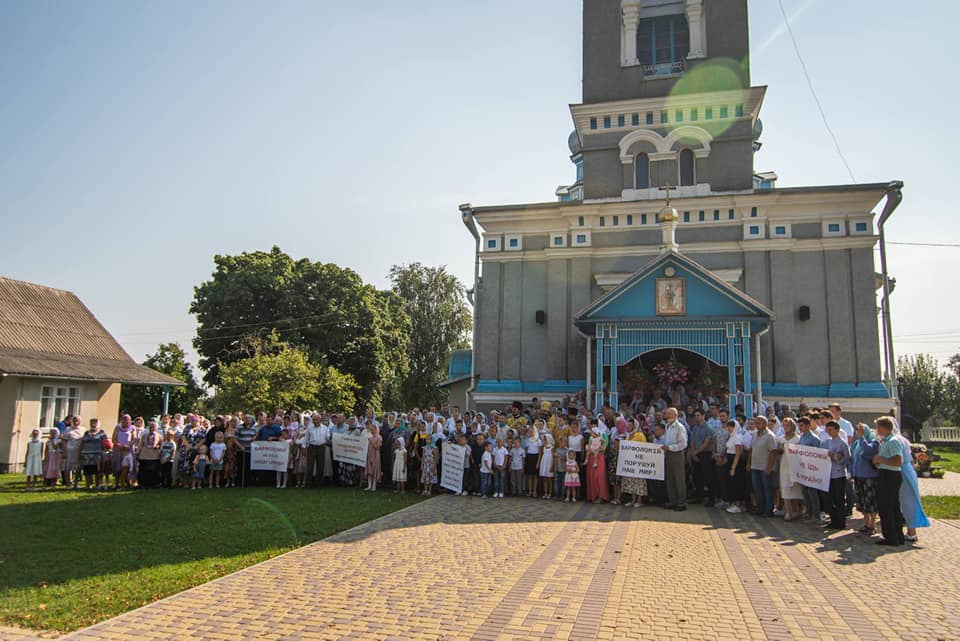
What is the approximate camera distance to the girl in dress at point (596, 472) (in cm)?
1263

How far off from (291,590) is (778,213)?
1906 cm

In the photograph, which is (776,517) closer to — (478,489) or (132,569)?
(478,489)

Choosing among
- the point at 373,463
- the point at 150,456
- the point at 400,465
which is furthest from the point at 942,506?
the point at 150,456

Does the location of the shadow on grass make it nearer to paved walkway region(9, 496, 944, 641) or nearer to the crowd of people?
the crowd of people

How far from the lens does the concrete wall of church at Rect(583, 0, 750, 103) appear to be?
74.4 ft

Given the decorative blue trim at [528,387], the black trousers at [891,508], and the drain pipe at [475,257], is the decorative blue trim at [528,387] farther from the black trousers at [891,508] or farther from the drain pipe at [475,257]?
the black trousers at [891,508]

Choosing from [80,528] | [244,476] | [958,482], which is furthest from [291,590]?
[958,482]

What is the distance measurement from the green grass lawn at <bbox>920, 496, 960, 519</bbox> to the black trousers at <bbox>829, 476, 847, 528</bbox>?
2.76 m

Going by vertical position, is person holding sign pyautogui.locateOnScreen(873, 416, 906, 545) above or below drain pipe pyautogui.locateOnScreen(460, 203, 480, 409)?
below

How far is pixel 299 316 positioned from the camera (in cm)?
3522

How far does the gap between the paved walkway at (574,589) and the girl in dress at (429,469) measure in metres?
3.75

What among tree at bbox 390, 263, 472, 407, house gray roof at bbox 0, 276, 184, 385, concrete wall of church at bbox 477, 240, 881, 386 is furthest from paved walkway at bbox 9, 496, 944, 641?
tree at bbox 390, 263, 472, 407

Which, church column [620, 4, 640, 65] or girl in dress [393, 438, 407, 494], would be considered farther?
church column [620, 4, 640, 65]

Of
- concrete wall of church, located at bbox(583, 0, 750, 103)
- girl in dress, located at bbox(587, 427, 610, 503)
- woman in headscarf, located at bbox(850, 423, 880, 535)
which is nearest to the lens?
woman in headscarf, located at bbox(850, 423, 880, 535)
